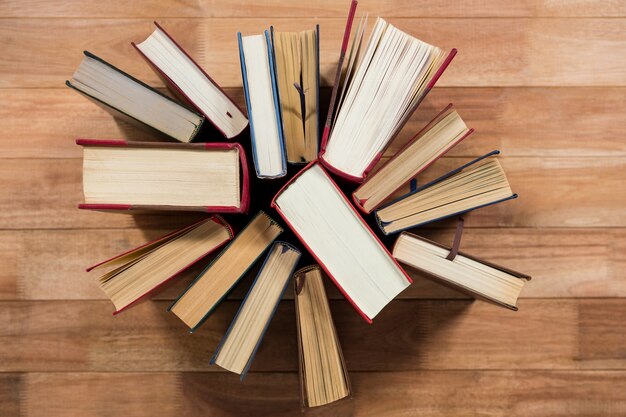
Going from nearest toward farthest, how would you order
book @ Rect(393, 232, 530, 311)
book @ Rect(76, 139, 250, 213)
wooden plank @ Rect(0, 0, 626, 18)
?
book @ Rect(76, 139, 250, 213)
book @ Rect(393, 232, 530, 311)
wooden plank @ Rect(0, 0, 626, 18)

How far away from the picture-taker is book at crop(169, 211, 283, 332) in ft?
2.61

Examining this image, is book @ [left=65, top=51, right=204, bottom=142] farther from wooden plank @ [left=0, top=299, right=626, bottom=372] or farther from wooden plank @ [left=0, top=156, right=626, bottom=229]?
wooden plank @ [left=0, top=299, right=626, bottom=372]

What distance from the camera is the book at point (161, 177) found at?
2.36 ft

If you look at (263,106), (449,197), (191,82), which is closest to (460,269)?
(449,197)

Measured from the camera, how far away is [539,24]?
3.17 ft

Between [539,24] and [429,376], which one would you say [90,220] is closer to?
[429,376]

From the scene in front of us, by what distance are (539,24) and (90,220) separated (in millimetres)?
1027

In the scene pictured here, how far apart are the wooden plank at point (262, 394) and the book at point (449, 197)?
0.36 m

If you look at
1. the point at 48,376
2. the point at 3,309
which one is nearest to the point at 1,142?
the point at 3,309

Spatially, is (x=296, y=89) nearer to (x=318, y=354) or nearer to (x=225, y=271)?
(x=225, y=271)

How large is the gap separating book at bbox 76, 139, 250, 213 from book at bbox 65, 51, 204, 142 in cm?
10

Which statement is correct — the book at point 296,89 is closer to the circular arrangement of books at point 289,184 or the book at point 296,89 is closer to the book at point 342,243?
the circular arrangement of books at point 289,184

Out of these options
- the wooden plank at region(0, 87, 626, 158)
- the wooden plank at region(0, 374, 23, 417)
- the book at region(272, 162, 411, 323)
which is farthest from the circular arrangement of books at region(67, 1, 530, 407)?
the wooden plank at region(0, 374, 23, 417)

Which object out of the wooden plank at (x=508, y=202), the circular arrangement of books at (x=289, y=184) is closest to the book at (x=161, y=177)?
the circular arrangement of books at (x=289, y=184)
